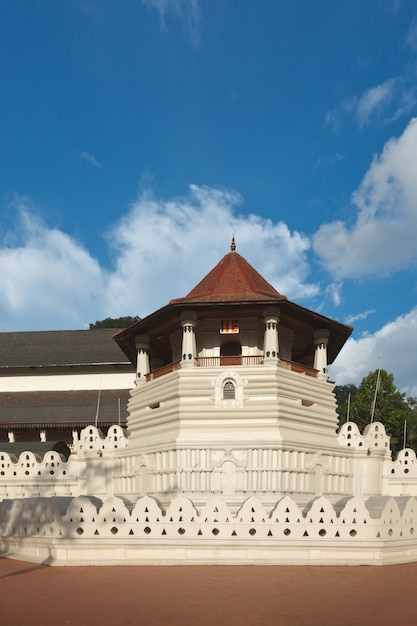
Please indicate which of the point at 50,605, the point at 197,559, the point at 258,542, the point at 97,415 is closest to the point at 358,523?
the point at 258,542

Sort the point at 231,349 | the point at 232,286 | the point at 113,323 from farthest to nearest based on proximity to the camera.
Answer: the point at 113,323 → the point at 231,349 → the point at 232,286

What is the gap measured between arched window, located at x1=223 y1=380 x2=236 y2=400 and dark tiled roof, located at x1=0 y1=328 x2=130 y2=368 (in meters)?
17.2

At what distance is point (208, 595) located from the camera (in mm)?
10406

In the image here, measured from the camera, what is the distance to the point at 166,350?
2594cm

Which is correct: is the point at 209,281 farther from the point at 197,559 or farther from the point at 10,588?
the point at 10,588

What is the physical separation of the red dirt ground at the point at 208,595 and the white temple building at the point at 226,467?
63cm

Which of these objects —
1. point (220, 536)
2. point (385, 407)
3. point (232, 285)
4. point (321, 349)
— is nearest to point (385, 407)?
point (385, 407)

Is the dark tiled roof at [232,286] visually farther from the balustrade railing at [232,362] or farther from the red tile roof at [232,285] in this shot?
the balustrade railing at [232,362]

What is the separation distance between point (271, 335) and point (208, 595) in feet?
34.4

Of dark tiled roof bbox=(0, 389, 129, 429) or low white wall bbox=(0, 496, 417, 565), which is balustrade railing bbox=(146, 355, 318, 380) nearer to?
low white wall bbox=(0, 496, 417, 565)

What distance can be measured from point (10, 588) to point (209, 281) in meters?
13.8

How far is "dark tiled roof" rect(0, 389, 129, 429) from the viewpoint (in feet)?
Answer: 102

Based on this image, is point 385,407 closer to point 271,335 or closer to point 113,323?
point 271,335

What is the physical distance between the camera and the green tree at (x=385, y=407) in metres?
37.9
